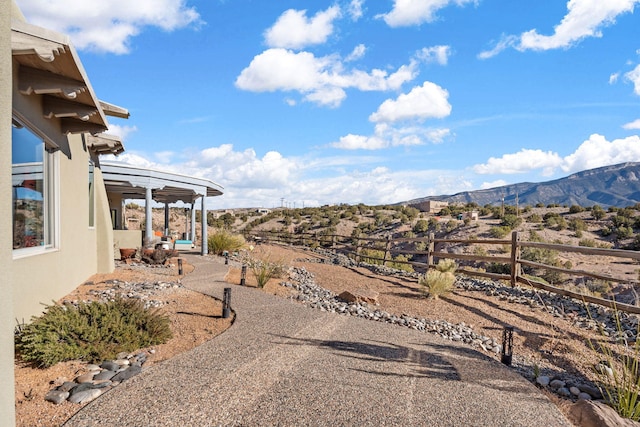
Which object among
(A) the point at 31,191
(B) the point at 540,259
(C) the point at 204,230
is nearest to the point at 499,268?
(B) the point at 540,259

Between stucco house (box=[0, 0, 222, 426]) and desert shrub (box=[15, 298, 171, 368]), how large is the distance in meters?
0.56

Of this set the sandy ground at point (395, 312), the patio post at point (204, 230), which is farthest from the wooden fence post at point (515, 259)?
the patio post at point (204, 230)

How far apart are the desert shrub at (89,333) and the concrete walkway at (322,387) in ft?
2.55

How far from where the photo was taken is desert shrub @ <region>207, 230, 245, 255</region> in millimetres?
18484

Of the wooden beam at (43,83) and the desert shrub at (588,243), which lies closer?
the wooden beam at (43,83)

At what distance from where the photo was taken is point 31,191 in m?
6.39

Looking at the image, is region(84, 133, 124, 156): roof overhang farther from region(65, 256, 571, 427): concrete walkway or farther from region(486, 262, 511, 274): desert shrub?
region(486, 262, 511, 274): desert shrub

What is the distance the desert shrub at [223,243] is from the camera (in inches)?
728

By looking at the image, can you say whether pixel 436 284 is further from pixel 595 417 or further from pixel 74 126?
pixel 74 126

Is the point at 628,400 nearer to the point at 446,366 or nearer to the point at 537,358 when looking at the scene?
the point at 446,366

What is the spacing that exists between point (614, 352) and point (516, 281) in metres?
4.85

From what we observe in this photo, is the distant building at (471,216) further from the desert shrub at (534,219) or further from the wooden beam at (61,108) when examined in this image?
the wooden beam at (61,108)

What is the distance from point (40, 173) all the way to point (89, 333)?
3235 millimetres

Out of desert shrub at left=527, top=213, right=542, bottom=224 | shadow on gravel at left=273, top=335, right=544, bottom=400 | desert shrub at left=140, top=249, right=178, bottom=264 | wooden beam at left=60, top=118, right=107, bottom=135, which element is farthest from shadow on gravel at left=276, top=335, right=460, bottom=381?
desert shrub at left=527, top=213, right=542, bottom=224
